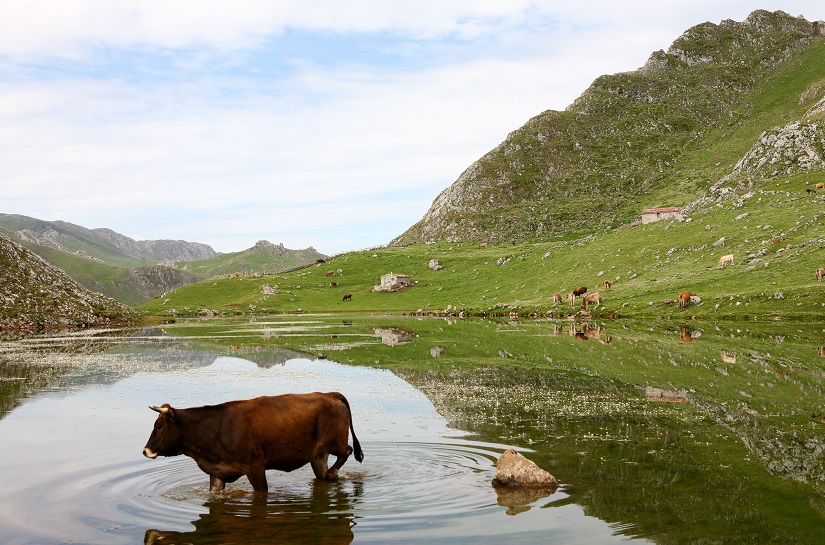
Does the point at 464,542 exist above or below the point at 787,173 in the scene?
below

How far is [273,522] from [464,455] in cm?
727

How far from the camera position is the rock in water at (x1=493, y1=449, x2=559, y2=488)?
16.7 meters

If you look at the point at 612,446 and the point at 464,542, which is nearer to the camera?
the point at 464,542

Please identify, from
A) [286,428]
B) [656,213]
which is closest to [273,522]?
[286,428]

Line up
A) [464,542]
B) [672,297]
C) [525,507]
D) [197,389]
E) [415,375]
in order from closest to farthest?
[464,542], [525,507], [197,389], [415,375], [672,297]

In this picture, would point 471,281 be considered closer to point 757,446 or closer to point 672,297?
point 672,297

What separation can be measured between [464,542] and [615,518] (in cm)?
339

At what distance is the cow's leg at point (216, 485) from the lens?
17.4m

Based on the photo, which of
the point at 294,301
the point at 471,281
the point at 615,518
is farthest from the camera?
the point at 294,301

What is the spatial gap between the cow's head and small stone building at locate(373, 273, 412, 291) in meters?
127

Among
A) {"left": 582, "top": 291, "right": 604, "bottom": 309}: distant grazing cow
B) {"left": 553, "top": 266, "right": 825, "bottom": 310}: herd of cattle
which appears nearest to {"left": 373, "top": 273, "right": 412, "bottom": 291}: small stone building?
{"left": 553, "top": 266, "right": 825, "bottom": 310}: herd of cattle

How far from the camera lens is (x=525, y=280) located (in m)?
119

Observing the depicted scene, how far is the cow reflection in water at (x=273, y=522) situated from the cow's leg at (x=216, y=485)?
676mm

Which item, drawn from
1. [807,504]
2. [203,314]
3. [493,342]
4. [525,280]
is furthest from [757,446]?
[203,314]
